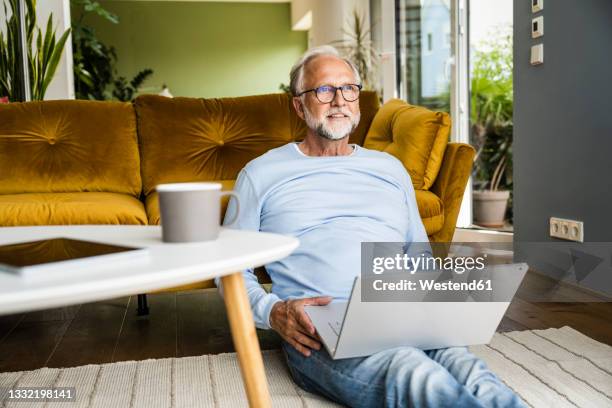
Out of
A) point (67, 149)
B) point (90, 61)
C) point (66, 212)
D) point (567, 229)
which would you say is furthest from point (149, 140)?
point (90, 61)

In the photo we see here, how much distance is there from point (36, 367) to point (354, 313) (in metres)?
1.20

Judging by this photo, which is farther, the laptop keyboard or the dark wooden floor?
the dark wooden floor

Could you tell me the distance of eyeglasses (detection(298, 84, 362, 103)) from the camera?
5.82 feet

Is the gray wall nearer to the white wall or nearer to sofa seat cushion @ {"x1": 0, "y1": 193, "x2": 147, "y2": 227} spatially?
sofa seat cushion @ {"x1": 0, "y1": 193, "x2": 147, "y2": 227}

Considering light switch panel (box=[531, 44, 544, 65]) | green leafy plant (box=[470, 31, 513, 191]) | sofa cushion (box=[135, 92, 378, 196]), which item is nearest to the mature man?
sofa cushion (box=[135, 92, 378, 196])

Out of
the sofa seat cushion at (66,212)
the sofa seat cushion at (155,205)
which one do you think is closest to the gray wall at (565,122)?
the sofa seat cushion at (155,205)

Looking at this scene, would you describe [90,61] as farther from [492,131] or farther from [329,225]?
[329,225]

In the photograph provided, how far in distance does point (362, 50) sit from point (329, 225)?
4.92 m

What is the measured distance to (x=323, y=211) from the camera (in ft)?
5.48

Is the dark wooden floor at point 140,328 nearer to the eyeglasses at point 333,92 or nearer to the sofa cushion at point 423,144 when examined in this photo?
the sofa cushion at point 423,144

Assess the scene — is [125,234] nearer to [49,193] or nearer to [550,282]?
[49,193]

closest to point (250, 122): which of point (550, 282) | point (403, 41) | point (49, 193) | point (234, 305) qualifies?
point (49, 193)

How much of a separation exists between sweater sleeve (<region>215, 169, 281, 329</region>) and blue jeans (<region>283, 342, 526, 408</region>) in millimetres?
124

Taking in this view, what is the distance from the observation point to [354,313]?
121 centimetres
